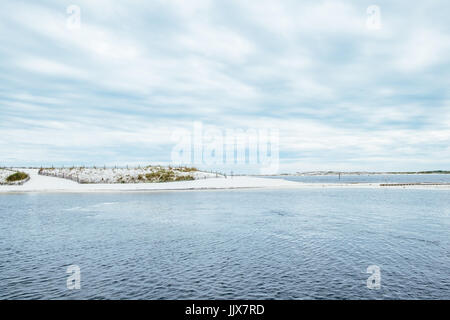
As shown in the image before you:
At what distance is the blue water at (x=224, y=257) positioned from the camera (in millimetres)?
13727

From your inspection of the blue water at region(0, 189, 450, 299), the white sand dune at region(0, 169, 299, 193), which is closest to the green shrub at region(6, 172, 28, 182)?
the white sand dune at region(0, 169, 299, 193)

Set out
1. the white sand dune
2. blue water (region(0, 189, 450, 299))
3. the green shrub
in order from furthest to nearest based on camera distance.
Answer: the green shrub
the white sand dune
blue water (region(0, 189, 450, 299))

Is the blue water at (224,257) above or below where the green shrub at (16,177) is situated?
below

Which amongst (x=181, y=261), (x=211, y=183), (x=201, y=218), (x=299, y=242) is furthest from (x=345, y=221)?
(x=211, y=183)

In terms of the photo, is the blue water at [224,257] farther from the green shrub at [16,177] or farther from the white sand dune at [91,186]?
the green shrub at [16,177]

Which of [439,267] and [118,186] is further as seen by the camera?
[118,186]

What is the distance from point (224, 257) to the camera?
61.8 ft

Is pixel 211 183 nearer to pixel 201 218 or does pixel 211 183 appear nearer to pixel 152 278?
pixel 201 218

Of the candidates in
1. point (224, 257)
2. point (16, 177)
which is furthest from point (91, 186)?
point (224, 257)

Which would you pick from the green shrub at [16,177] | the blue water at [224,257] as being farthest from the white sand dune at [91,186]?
the blue water at [224,257]

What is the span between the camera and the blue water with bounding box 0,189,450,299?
45.0 feet

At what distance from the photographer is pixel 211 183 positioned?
9438 centimetres

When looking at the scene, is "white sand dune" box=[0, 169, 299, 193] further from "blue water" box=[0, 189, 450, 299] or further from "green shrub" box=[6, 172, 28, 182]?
"blue water" box=[0, 189, 450, 299]
